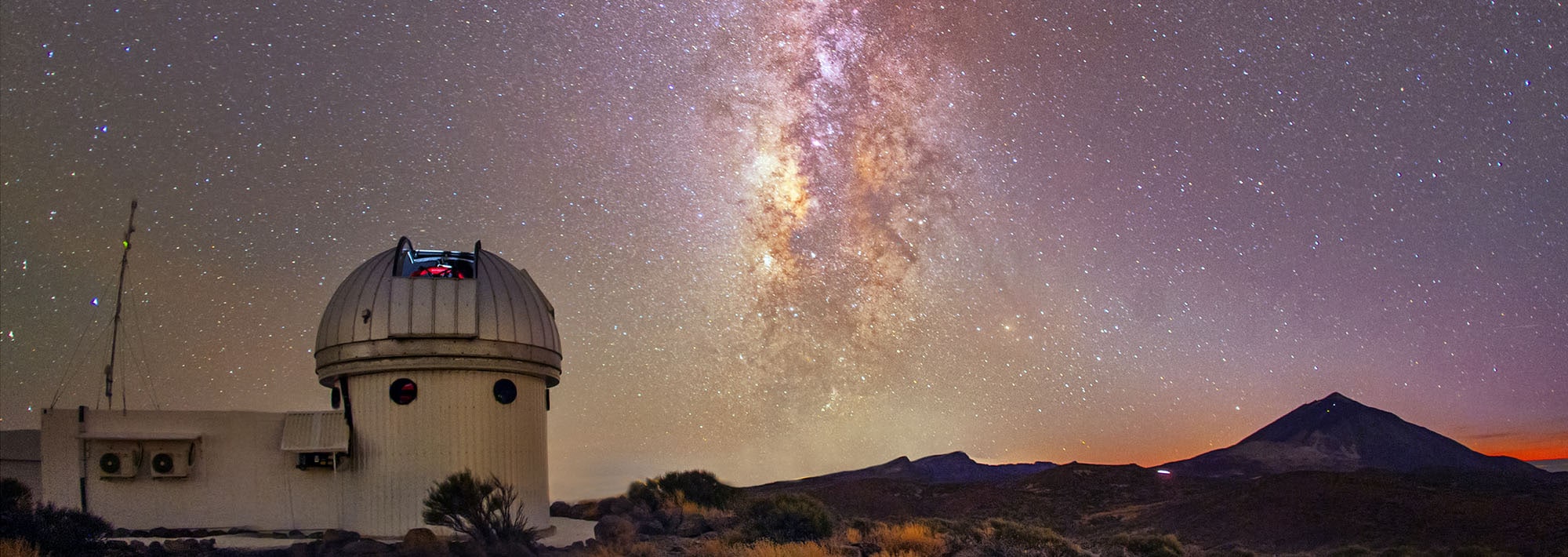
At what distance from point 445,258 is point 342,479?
136 inches

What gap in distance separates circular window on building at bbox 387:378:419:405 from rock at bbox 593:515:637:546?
3160 millimetres

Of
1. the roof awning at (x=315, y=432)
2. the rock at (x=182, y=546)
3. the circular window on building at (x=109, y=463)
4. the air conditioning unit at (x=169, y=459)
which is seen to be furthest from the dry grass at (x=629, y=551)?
the circular window on building at (x=109, y=463)

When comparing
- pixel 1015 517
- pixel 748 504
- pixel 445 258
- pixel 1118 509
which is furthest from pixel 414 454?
pixel 1118 509

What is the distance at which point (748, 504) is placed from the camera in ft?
60.7

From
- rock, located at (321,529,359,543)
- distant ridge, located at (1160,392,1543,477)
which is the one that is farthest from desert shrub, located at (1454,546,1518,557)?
distant ridge, located at (1160,392,1543,477)

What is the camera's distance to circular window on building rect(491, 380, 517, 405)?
15133 millimetres

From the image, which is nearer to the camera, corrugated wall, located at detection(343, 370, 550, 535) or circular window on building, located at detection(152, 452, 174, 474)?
circular window on building, located at detection(152, 452, 174, 474)

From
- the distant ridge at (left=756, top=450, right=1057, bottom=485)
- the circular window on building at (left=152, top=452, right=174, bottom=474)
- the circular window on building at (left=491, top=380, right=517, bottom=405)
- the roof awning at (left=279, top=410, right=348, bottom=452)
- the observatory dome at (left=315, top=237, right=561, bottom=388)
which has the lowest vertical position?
the distant ridge at (left=756, top=450, right=1057, bottom=485)

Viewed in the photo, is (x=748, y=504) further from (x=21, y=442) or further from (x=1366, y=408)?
(x=1366, y=408)

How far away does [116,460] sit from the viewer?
14.2m

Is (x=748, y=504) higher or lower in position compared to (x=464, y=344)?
lower

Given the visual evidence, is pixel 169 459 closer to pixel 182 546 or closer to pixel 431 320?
pixel 182 546

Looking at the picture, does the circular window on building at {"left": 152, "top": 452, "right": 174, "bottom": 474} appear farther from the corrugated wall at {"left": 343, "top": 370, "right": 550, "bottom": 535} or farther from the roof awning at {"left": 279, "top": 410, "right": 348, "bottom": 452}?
the corrugated wall at {"left": 343, "top": 370, "right": 550, "bottom": 535}

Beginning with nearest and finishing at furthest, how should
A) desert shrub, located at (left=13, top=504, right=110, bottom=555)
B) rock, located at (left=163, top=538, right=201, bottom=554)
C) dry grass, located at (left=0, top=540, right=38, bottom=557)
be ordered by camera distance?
dry grass, located at (left=0, top=540, right=38, bottom=557) → desert shrub, located at (left=13, top=504, right=110, bottom=555) → rock, located at (left=163, top=538, right=201, bottom=554)
